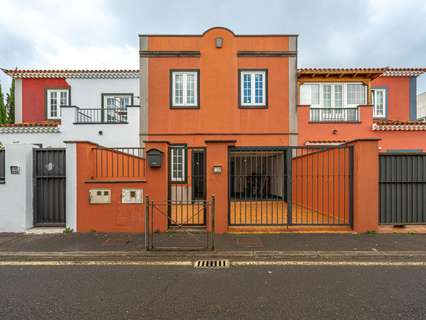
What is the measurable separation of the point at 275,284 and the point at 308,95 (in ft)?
39.8

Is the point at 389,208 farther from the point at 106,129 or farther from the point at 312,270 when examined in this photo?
the point at 106,129

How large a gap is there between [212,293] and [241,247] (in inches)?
83.7

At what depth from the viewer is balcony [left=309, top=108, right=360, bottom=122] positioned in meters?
13.6

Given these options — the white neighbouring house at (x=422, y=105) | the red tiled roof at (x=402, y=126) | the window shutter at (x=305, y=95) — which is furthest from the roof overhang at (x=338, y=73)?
the white neighbouring house at (x=422, y=105)

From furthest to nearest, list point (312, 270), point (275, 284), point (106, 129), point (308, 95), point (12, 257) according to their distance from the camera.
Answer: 1. point (308, 95)
2. point (106, 129)
3. point (12, 257)
4. point (312, 270)
5. point (275, 284)

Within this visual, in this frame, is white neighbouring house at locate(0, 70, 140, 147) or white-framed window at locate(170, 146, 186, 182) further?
white neighbouring house at locate(0, 70, 140, 147)

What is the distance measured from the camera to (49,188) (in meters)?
7.80

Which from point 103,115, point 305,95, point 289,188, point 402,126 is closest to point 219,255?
point 289,188

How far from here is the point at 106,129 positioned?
13109 mm

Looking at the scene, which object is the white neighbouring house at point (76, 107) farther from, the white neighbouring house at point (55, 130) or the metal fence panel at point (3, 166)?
the metal fence panel at point (3, 166)

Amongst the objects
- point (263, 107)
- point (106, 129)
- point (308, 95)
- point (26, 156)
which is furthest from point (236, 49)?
point (26, 156)

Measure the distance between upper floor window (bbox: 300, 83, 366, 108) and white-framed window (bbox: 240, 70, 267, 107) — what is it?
2.54 m

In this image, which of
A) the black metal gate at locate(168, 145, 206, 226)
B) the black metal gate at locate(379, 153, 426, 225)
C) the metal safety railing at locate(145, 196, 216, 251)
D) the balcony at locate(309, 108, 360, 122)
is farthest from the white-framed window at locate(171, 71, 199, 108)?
the black metal gate at locate(379, 153, 426, 225)

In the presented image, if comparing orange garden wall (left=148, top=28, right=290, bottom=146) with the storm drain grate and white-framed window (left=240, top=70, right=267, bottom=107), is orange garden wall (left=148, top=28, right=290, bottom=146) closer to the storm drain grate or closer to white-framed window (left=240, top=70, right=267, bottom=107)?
white-framed window (left=240, top=70, right=267, bottom=107)
